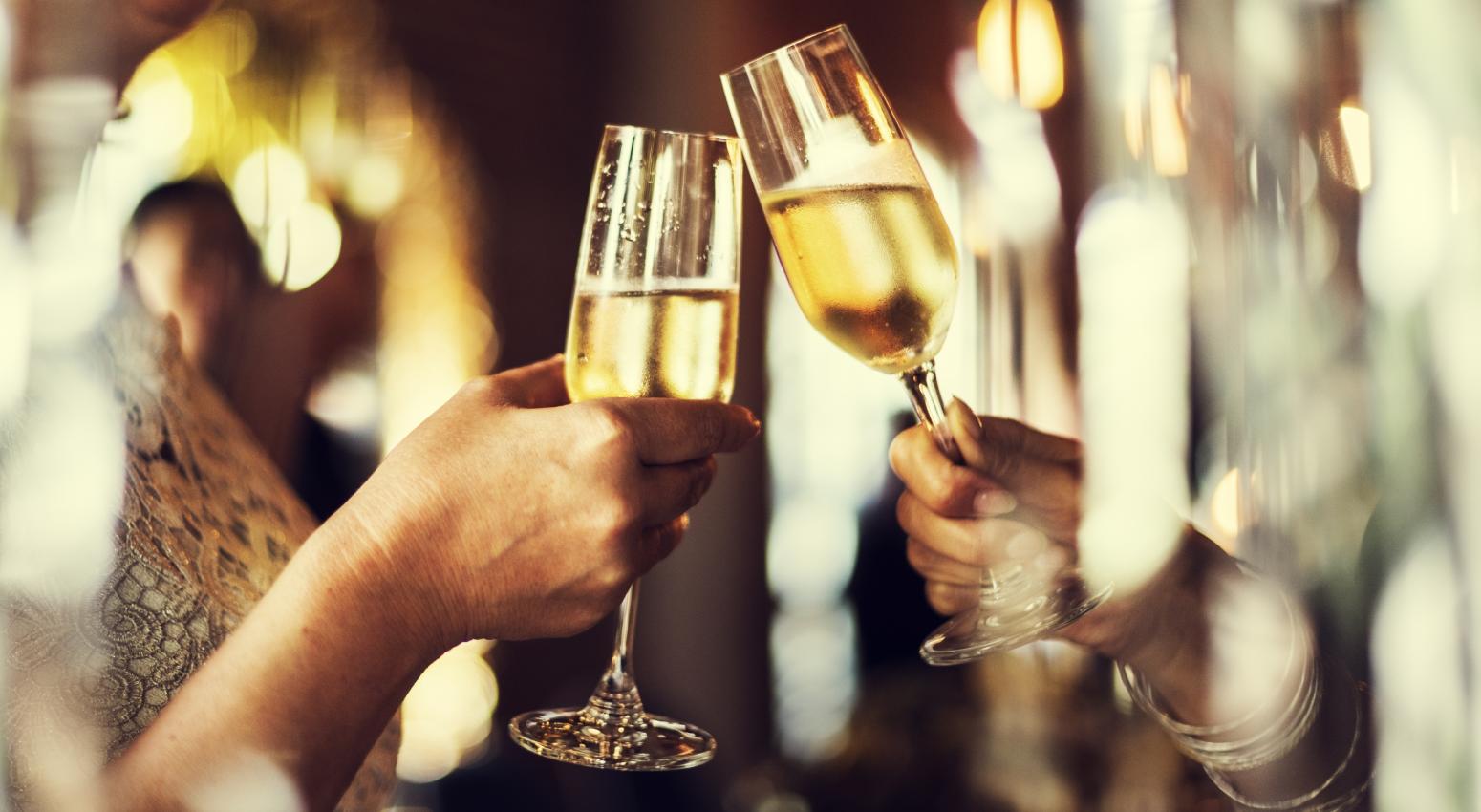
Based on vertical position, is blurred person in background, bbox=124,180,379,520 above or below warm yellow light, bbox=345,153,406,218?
below

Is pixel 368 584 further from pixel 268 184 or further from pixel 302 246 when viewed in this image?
pixel 302 246

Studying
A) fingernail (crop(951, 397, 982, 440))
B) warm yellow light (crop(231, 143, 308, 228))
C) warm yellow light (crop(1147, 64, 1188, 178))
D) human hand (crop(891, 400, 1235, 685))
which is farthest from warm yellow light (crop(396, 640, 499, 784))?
fingernail (crop(951, 397, 982, 440))

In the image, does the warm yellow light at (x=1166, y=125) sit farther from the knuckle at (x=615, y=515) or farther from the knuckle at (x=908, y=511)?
the knuckle at (x=615, y=515)

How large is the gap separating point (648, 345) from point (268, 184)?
2.71 meters

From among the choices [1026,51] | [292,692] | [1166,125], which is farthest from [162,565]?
[1026,51]

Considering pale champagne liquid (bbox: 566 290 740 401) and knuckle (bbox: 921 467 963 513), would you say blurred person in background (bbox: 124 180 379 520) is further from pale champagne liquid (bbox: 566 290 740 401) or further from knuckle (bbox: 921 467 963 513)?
knuckle (bbox: 921 467 963 513)

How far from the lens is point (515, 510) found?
2.26 feet

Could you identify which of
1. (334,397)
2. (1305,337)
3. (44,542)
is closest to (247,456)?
(44,542)

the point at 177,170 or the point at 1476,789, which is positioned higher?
the point at 177,170

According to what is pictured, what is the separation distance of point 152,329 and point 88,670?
0.36 metres

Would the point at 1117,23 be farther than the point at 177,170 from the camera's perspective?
No

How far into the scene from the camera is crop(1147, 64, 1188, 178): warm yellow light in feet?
4.82

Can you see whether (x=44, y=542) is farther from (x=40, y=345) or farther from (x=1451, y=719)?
(x=1451, y=719)

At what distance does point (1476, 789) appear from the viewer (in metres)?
0.69
